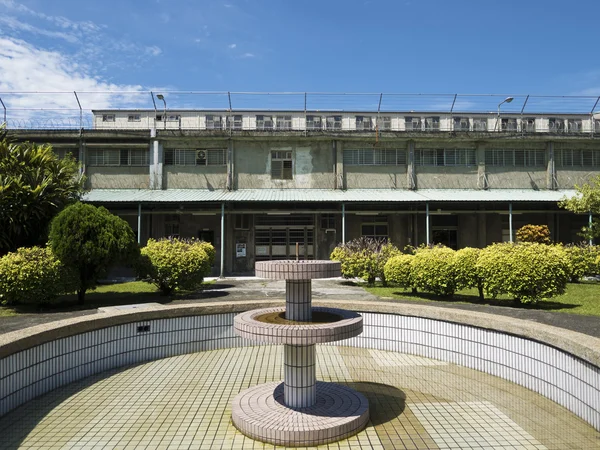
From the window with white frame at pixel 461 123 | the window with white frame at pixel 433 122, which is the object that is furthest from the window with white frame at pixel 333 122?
the window with white frame at pixel 461 123

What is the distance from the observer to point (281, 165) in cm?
2516

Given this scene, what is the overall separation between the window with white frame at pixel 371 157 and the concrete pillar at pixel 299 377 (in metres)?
20.7

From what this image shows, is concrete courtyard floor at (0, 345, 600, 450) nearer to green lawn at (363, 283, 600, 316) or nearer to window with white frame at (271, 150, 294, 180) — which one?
green lawn at (363, 283, 600, 316)

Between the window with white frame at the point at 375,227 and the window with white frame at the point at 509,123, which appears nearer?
the window with white frame at the point at 375,227

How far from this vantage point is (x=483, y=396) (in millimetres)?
5945

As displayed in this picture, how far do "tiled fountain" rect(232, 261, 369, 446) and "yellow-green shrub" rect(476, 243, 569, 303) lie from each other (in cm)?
738

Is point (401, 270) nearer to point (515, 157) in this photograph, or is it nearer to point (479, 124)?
point (515, 157)

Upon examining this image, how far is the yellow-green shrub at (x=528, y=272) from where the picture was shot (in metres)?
11.4

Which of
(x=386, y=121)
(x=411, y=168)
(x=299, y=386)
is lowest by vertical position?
(x=299, y=386)

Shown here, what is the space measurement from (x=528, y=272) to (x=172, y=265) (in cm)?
1005

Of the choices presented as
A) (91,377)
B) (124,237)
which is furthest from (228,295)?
(91,377)

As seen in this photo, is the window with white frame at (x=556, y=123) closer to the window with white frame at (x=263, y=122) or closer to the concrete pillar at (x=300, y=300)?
the window with white frame at (x=263, y=122)

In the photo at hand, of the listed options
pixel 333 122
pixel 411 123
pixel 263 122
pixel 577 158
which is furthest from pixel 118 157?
pixel 577 158

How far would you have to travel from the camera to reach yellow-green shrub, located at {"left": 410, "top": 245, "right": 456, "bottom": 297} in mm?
12964
